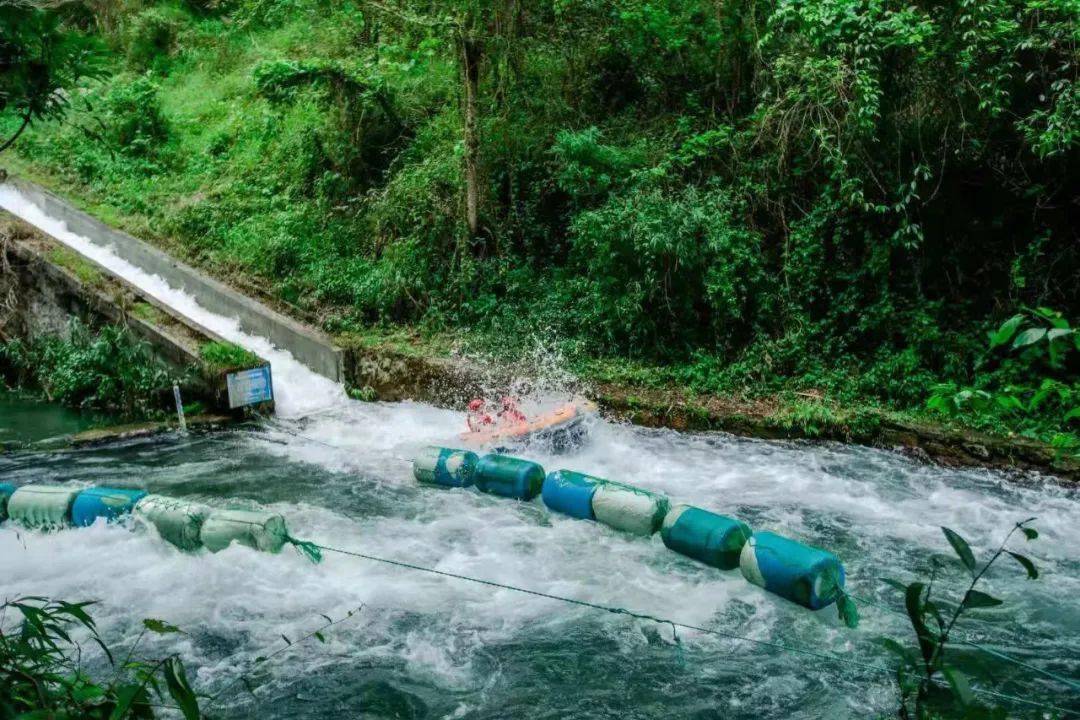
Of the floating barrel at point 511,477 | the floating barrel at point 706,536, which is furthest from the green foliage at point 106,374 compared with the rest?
the floating barrel at point 706,536

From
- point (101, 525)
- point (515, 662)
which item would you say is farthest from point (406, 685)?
point (101, 525)

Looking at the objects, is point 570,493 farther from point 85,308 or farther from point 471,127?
point 85,308

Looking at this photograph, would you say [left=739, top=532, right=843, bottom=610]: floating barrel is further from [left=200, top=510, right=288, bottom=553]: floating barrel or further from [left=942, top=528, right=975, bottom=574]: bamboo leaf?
[left=200, top=510, right=288, bottom=553]: floating barrel

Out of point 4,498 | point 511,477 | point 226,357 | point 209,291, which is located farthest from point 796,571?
point 209,291

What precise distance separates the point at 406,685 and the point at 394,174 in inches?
374

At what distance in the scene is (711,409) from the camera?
27.6ft

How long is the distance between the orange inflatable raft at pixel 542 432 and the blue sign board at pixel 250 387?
289 cm

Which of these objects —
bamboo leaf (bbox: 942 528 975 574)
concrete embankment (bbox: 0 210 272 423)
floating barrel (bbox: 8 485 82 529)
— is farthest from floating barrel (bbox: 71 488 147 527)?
bamboo leaf (bbox: 942 528 975 574)

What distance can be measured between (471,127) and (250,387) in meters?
4.51

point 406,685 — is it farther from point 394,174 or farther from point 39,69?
point 394,174

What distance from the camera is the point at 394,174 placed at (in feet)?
41.3

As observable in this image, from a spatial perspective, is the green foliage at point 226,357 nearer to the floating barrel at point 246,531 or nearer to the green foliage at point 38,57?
the floating barrel at point 246,531

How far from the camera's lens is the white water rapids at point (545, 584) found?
4387 mm

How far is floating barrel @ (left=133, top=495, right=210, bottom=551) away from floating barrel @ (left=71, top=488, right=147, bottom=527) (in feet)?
0.38
